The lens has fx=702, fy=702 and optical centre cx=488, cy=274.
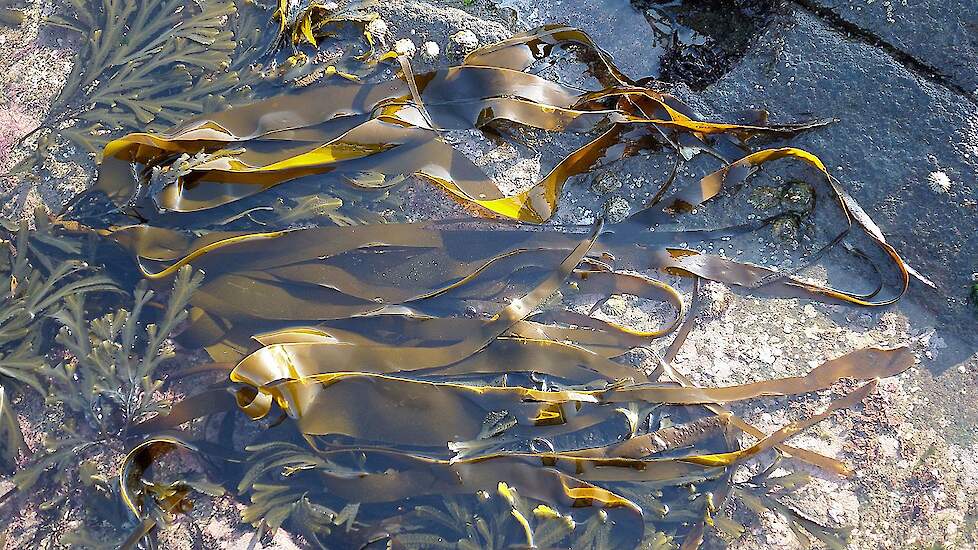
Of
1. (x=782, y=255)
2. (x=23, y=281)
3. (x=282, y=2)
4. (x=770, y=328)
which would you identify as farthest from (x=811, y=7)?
(x=23, y=281)

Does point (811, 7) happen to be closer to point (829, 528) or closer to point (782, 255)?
point (782, 255)

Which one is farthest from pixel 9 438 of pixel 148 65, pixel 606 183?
pixel 606 183

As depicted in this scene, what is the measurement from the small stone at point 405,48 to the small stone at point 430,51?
0.03 m

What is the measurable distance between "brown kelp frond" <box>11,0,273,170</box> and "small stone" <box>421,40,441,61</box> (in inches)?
19.8

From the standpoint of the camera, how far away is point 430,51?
7.23 feet

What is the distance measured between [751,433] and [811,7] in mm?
1249

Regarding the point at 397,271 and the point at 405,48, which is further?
the point at 405,48

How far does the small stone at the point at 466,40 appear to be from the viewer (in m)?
2.21

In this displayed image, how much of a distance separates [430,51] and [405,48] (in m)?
0.08

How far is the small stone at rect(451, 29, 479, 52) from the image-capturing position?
2.21m

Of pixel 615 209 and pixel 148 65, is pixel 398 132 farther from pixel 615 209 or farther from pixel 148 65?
pixel 148 65

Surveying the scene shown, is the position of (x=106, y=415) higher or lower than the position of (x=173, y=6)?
lower

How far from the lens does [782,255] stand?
75.0 inches

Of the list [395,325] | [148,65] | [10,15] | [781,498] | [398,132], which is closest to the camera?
[781,498]
